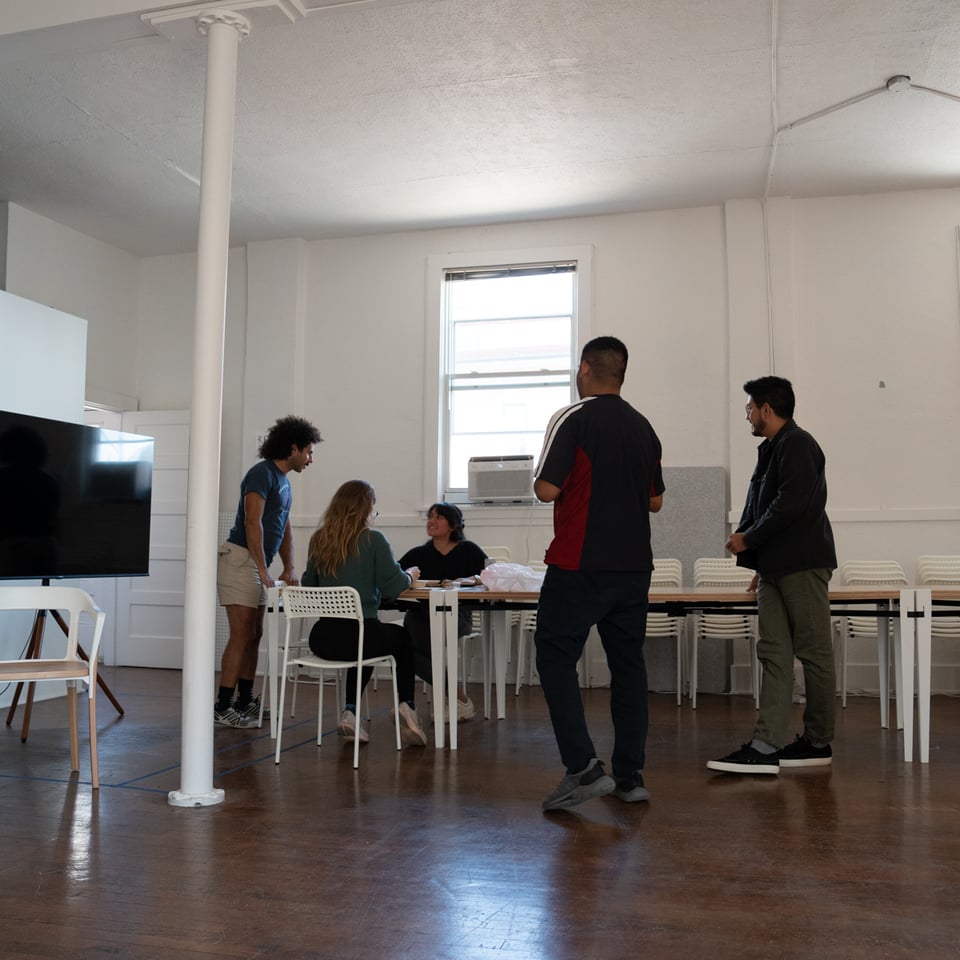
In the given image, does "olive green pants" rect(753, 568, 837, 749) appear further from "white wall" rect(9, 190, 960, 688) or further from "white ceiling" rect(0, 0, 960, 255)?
"white wall" rect(9, 190, 960, 688)

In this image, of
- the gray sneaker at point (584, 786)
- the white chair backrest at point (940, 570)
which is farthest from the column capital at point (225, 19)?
the white chair backrest at point (940, 570)

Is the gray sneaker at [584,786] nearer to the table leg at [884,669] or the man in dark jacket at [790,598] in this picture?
the man in dark jacket at [790,598]

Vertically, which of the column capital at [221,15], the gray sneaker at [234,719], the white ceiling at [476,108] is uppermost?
the white ceiling at [476,108]

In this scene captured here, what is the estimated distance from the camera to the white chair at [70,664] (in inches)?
157

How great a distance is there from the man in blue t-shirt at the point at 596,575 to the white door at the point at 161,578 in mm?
5598

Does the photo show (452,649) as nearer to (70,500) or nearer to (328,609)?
(328,609)

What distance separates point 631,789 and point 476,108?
4243 mm

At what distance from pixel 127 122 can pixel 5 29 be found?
6.34ft

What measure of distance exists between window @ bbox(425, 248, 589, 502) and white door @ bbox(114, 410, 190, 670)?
2261 millimetres

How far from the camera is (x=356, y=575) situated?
15.1 ft

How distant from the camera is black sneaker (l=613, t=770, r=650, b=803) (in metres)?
3.58

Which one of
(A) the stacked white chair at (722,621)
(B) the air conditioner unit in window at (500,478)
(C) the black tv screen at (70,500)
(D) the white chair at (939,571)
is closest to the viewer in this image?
(C) the black tv screen at (70,500)

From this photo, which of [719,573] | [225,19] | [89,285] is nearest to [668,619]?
[719,573]

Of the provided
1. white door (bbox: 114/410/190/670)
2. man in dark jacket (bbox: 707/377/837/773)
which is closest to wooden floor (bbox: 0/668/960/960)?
man in dark jacket (bbox: 707/377/837/773)
